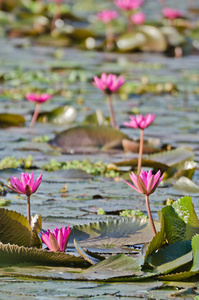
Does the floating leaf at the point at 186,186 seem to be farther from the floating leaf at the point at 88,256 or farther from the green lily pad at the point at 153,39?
the green lily pad at the point at 153,39

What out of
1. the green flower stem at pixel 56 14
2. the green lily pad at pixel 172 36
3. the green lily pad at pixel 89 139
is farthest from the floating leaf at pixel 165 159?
the green flower stem at pixel 56 14

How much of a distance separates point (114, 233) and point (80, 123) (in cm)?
264

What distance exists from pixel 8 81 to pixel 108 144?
277 cm

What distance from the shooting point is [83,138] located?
431cm

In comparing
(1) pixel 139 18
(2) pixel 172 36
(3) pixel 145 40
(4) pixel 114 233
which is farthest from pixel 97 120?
(1) pixel 139 18

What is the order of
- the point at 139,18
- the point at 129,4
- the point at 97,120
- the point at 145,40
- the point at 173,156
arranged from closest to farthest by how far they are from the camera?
1. the point at 173,156
2. the point at 97,120
3. the point at 145,40
4. the point at 139,18
5. the point at 129,4

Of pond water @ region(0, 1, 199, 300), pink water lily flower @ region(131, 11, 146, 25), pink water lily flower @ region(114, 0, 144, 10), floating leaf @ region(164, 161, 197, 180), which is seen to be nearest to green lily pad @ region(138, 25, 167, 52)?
pond water @ region(0, 1, 199, 300)

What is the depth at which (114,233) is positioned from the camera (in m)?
2.53

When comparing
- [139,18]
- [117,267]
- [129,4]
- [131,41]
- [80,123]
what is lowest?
[80,123]

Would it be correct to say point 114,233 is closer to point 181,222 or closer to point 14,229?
point 181,222

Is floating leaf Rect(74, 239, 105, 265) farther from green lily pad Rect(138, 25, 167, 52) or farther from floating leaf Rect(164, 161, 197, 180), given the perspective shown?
green lily pad Rect(138, 25, 167, 52)

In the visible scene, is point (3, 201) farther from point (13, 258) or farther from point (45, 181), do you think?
point (13, 258)

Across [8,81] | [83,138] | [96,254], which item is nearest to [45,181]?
[83,138]

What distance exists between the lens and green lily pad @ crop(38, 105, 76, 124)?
5.07 meters
